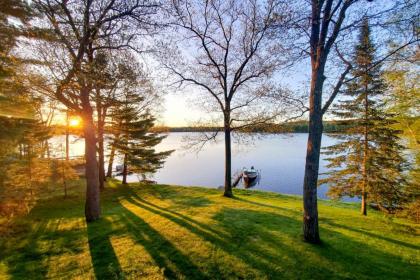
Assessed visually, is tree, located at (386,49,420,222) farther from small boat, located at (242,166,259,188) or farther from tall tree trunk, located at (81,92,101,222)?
small boat, located at (242,166,259,188)

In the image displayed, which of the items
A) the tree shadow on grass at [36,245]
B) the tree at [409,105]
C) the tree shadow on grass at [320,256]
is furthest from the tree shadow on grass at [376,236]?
the tree shadow on grass at [36,245]

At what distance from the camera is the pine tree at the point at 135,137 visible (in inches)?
666

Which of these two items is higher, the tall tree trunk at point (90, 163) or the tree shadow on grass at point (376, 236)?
the tall tree trunk at point (90, 163)

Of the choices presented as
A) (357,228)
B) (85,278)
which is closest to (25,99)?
(85,278)

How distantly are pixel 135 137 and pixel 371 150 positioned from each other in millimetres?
14816

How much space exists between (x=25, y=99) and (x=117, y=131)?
338 inches

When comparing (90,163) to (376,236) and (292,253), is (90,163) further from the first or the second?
(376,236)

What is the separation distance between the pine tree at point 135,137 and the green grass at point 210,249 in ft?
30.1

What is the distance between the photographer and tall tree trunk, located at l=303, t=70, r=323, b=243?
530cm

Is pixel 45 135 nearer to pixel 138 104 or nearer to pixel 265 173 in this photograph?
pixel 138 104

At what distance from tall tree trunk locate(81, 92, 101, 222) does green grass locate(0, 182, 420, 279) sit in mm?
583

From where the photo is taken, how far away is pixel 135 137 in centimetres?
1759

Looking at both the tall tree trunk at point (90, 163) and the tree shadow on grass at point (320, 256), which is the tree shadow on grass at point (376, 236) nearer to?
the tree shadow on grass at point (320, 256)

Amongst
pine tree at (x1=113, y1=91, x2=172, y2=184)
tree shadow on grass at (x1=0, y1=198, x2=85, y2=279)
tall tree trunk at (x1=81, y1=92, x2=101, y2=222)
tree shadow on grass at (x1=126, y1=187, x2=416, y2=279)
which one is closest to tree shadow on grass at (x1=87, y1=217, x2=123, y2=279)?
tree shadow on grass at (x1=0, y1=198, x2=85, y2=279)
